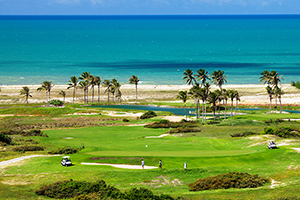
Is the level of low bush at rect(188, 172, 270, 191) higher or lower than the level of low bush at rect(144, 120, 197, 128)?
lower

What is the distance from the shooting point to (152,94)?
494 feet

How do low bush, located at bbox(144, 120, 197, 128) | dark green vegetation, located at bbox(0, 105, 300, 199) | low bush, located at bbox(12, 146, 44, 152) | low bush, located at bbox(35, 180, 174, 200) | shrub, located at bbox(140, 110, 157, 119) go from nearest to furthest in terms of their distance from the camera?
1. low bush, located at bbox(35, 180, 174, 200)
2. dark green vegetation, located at bbox(0, 105, 300, 199)
3. low bush, located at bbox(12, 146, 44, 152)
4. low bush, located at bbox(144, 120, 197, 128)
5. shrub, located at bbox(140, 110, 157, 119)

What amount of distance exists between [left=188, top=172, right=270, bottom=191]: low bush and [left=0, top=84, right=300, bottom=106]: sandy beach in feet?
287

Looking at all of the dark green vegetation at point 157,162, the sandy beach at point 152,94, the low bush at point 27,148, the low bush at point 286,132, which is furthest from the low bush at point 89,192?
the sandy beach at point 152,94

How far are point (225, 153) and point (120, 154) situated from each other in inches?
504

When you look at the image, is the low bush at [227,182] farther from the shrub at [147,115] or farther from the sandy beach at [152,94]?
the sandy beach at [152,94]

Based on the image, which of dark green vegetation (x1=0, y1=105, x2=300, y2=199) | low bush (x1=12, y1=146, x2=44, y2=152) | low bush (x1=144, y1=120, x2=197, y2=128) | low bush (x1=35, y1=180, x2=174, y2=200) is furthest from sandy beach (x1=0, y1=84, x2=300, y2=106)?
low bush (x1=35, y1=180, x2=174, y2=200)

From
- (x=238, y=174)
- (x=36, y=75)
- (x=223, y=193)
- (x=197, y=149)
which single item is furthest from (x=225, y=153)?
(x=36, y=75)

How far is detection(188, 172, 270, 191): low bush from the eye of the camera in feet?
117

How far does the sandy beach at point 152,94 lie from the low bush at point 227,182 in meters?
87.5

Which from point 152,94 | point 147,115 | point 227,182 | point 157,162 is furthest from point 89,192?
point 152,94

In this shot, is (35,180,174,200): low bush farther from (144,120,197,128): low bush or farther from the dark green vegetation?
(144,120,197,128): low bush

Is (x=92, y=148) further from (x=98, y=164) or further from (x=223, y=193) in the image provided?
(x=223, y=193)

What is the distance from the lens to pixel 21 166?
42.1 meters
